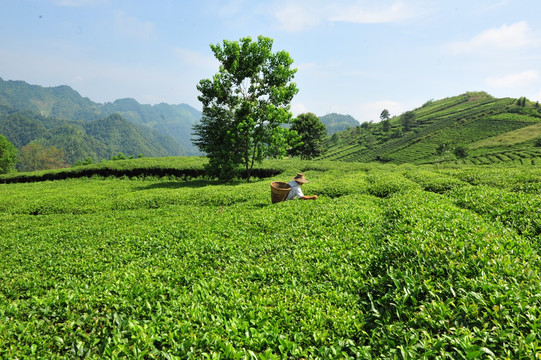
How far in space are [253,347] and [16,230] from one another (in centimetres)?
1369

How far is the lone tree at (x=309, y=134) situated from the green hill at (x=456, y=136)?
47117mm

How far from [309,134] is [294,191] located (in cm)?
4548

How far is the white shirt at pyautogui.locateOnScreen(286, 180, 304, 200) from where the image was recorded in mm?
12391

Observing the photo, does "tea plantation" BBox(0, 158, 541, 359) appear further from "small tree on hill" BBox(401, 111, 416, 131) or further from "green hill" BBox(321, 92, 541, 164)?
"small tree on hill" BBox(401, 111, 416, 131)

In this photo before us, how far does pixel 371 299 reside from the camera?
178 inches

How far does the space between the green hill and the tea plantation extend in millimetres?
83478

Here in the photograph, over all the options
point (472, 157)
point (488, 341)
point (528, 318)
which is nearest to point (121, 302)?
point (488, 341)

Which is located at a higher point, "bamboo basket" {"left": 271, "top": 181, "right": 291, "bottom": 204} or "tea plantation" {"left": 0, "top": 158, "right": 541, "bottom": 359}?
→ "bamboo basket" {"left": 271, "top": 181, "right": 291, "bottom": 204}

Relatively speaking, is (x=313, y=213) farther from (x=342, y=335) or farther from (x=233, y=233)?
(x=342, y=335)

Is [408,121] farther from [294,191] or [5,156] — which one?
[5,156]

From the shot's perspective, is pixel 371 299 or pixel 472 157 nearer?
pixel 371 299

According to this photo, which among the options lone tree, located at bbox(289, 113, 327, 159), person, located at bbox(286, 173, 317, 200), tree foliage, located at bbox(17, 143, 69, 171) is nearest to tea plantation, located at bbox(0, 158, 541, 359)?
person, located at bbox(286, 173, 317, 200)

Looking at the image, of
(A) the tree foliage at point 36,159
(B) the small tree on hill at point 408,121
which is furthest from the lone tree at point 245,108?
(A) the tree foliage at point 36,159

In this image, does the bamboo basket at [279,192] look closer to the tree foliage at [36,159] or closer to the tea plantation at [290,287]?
the tea plantation at [290,287]
